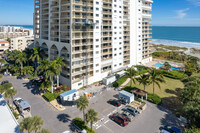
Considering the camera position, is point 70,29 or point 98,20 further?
point 98,20

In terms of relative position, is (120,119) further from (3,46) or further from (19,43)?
(3,46)

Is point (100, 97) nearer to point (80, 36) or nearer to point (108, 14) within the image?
point (80, 36)

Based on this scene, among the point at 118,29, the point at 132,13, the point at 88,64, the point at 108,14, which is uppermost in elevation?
the point at 132,13

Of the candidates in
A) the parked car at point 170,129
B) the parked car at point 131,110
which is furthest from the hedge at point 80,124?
the parked car at point 170,129

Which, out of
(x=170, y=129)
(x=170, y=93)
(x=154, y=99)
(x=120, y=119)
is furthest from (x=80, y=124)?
(x=170, y=93)

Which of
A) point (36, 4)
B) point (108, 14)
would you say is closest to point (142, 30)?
point (108, 14)

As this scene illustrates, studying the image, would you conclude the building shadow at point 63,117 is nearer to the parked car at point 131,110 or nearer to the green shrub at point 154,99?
the parked car at point 131,110
